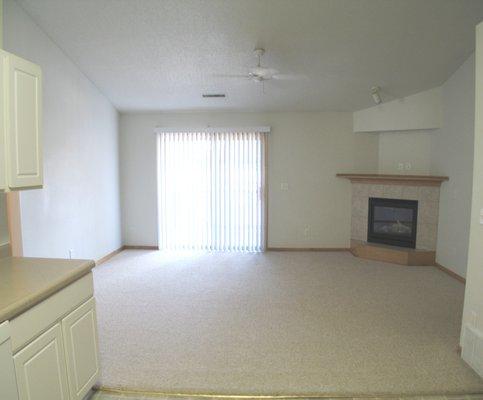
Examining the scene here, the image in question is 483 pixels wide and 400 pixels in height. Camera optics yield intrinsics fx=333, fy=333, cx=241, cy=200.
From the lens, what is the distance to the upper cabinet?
1.82m

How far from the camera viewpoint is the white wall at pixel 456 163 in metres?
4.14

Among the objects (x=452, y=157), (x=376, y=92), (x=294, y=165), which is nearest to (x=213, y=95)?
(x=294, y=165)

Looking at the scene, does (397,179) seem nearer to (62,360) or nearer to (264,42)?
(264,42)

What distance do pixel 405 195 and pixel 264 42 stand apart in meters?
3.28

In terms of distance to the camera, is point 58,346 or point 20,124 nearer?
point 58,346

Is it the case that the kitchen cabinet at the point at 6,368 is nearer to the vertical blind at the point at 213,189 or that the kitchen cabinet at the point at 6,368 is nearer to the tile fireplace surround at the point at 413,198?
the vertical blind at the point at 213,189

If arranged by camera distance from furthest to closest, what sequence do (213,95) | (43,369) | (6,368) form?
(213,95)
(43,369)
(6,368)

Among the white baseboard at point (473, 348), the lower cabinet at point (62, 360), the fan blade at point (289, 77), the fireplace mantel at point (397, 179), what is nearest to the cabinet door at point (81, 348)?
the lower cabinet at point (62, 360)

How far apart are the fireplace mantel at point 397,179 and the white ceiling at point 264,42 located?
49.6 inches

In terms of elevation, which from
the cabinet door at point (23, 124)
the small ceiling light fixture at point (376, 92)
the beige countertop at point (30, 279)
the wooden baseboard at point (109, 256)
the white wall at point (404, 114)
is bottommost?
the wooden baseboard at point (109, 256)

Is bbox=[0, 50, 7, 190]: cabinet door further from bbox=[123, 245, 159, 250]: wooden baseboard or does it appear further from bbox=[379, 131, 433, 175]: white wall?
bbox=[379, 131, 433, 175]: white wall

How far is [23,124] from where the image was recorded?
6.42ft

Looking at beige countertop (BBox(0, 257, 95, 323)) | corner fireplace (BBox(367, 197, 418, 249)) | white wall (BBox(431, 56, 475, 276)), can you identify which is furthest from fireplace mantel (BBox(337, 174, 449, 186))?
beige countertop (BBox(0, 257, 95, 323))

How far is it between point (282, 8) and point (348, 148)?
317 cm
